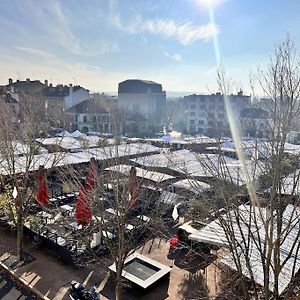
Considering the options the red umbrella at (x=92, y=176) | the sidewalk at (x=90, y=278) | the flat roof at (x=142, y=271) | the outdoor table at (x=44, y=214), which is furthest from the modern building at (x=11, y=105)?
the flat roof at (x=142, y=271)

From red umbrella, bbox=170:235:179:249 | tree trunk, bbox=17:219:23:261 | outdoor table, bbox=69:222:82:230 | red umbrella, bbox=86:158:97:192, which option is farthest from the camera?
outdoor table, bbox=69:222:82:230

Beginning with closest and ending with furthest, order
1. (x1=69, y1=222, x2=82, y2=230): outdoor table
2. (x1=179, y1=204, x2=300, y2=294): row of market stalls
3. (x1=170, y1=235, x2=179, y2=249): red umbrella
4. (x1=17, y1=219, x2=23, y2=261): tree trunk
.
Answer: (x1=179, y1=204, x2=300, y2=294): row of market stalls → (x1=17, y1=219, x2=23, y2=261): tree trunk → (x1=170, y1=235, x2=179, y2=249): red umbrella → (x1=69, y1=222, x2=82, y2=230): outdoor table

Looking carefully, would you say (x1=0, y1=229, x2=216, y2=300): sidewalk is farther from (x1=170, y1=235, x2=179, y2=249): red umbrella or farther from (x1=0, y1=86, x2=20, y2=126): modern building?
(x1=0, y1=86, x2=20, y2=126): modern building

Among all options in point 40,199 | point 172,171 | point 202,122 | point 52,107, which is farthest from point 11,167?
point 202,122

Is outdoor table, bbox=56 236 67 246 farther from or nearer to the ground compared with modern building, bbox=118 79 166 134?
nearer to the ground

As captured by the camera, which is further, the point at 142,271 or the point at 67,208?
the point at 67,208

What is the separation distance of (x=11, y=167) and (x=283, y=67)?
12.9 metres

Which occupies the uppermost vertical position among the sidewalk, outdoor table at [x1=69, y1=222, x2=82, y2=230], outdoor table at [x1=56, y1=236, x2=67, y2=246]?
outdoor table at [x1=69, y1=222, x2=82, y2=230]

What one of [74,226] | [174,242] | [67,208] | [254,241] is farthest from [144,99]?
[254,241]

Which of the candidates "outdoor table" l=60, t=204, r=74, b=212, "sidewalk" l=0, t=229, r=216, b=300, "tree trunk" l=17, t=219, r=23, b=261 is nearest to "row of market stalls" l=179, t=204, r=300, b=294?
"sidewalk" l=0, t=229, r=216, b=300

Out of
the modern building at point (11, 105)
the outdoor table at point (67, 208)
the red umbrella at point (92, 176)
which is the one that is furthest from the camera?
the modern building at point (11, 105)

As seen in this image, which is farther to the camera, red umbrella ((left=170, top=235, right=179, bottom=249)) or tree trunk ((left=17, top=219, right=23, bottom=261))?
red umbrella ((left=170, top=235, right=179, bottom=249))

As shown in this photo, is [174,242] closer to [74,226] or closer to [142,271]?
[142,271]

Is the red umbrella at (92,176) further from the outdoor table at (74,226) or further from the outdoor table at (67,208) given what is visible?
the outdoor table at (67,208)
